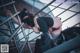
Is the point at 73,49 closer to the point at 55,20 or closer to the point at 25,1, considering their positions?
the point at 55,20

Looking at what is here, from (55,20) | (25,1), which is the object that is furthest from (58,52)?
(25,1)

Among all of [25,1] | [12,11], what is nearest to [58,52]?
[12,11]

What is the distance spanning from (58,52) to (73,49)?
0.57 feet

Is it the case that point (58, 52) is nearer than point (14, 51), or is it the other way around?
point (58, 52)

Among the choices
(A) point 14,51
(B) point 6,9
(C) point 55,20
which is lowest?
(A) point 14,51

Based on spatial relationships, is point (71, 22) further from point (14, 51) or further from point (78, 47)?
point (78, 47)

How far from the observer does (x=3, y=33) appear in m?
2.94

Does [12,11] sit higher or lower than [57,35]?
higher

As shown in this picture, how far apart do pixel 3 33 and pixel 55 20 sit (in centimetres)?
100

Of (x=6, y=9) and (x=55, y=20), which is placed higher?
(x=6, y=9)

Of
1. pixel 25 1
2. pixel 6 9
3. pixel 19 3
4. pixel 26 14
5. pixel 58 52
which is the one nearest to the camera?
pixel 58 52

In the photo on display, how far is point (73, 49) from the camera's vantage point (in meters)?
1.41

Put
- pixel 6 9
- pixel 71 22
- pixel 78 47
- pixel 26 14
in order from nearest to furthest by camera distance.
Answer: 1. pixel 78 47
2. pixel 26 14
3. pixel 6 9
4. pixel 71 22

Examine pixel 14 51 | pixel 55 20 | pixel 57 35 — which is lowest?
pixel 14 51
